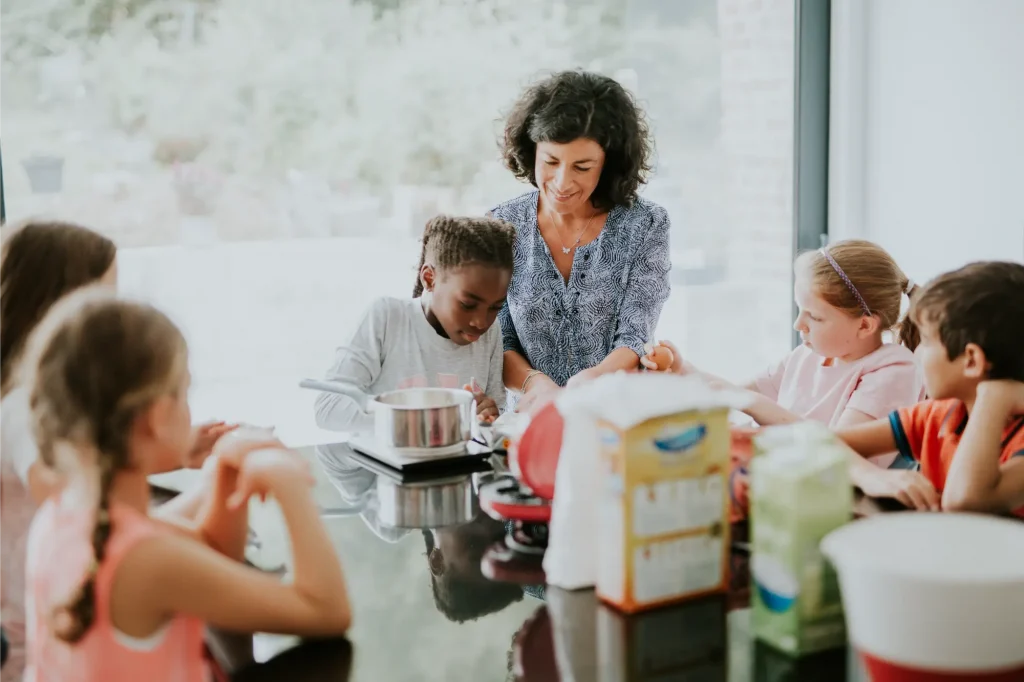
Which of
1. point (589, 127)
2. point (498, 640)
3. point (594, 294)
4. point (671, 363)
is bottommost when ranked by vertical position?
point (498, 640)

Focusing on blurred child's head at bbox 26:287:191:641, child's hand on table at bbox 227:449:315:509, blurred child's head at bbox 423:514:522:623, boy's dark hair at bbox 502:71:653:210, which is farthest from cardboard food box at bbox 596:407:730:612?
boy's dark hair at bbox 502:71:653:210

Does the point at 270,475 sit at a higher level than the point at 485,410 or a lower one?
higher

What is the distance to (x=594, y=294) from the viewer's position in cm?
241

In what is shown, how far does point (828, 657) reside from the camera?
1028 millimetres

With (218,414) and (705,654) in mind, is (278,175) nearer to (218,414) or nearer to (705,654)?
(218,414)

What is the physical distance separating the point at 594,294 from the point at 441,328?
358 mm

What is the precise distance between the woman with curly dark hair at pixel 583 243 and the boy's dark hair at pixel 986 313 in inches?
33.5

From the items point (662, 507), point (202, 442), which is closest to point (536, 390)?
point (202, 442)

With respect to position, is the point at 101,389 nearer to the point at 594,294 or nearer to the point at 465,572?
the point at 465,572

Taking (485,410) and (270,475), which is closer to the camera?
(270,475)

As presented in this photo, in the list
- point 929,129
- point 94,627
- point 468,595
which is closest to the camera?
point 94,627

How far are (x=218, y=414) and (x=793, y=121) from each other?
225 cm

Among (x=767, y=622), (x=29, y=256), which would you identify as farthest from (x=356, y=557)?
(x=29, y=256)

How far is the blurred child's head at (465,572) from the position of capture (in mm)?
1178
